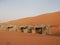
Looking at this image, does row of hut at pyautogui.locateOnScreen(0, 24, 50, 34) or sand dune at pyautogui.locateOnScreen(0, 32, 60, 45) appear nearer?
sand dune at pyautogui.locateOnScreen(0, 32, 60, 45)

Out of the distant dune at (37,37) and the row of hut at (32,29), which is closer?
the distant dune at (37,37)

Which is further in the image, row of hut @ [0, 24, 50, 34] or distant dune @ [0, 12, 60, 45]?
row of hut @ [0, 24, 50, 34]

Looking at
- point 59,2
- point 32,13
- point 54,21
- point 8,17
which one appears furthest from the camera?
Result: point 8,17

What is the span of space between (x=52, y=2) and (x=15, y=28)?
1.79ft

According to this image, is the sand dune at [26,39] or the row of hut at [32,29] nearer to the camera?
the sand dune at [26,39]

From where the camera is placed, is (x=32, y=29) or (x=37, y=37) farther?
(x=32, y=29)

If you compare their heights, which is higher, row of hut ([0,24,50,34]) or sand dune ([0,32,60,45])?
row of hut ([0,24,50,34])

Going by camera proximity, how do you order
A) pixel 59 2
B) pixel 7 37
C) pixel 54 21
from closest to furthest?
pixel 7 37, pixel 54 21, pixel 59 2

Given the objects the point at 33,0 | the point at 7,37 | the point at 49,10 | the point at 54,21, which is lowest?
the point at 7,37

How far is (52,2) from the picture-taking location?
1730mm

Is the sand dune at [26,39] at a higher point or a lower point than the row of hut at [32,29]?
lower

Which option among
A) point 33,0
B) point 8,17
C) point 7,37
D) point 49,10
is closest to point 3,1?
point 8,17

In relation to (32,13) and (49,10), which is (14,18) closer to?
(32,13)

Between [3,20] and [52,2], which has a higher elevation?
[52,2]
